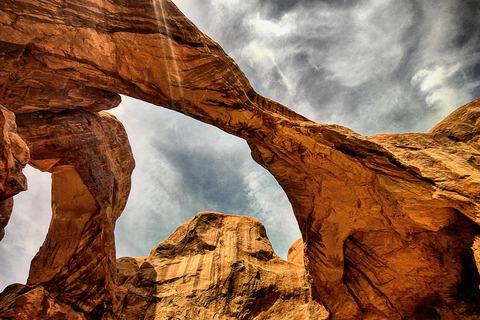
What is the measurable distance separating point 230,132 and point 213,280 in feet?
35.1

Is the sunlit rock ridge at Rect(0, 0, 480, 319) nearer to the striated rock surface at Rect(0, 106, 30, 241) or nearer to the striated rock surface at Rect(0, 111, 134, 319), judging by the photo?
the striated rock surface at Rect(0, 111, 134, 319)

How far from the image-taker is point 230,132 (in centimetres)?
1224

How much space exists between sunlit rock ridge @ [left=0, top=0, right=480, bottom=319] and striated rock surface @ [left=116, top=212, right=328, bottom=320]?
3.42 feet

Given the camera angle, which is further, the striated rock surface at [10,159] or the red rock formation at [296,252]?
the red rock formation at [296,252]

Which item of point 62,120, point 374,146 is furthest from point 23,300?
point 374,146

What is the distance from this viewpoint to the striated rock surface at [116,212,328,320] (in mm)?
14047

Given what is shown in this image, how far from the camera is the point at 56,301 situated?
9.43 m

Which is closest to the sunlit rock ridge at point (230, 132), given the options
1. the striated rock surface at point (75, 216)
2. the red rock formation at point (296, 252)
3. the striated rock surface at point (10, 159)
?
the striated rock surface at point (75, 216)

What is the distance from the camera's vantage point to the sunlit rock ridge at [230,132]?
27.5ft

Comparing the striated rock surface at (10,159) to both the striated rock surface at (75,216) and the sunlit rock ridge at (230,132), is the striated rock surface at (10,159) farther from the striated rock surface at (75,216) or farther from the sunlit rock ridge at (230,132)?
the striated rock surface at (75,216)

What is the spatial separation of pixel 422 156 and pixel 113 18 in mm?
13694

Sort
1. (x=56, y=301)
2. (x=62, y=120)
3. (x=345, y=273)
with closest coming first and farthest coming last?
1. (x=56, y=301)
2. (x=62, y=120)
3. (x=345, y=273)

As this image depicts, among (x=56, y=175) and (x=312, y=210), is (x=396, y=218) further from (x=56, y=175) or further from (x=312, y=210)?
(x=56, y=175)

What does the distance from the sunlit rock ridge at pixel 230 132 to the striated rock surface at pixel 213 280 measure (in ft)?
3.42
